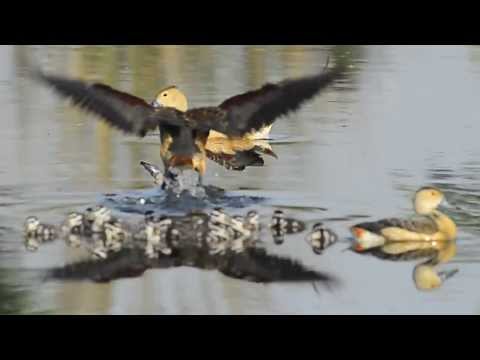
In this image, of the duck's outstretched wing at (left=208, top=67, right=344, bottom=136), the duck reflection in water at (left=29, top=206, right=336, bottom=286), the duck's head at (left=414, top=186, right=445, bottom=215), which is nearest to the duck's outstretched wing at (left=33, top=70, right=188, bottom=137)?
the duck's outstretched wing at (left=208, top=67, right=344, bottom=136)

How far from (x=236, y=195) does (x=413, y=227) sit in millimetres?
1623

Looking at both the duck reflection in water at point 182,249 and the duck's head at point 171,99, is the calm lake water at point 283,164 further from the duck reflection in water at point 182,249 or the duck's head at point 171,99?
the duck's head at point 171,99

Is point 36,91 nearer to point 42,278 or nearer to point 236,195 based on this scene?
point 236,195

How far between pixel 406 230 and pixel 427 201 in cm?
40

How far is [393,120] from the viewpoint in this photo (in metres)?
13.6

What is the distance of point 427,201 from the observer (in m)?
10.2

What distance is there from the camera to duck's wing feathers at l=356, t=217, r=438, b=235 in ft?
32.3

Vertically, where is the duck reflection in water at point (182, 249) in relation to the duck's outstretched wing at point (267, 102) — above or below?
below

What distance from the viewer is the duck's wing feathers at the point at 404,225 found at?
32.3 ft

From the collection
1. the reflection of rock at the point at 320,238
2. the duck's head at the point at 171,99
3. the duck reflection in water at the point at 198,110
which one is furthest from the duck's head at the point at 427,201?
the duck's head at the point at 171,99

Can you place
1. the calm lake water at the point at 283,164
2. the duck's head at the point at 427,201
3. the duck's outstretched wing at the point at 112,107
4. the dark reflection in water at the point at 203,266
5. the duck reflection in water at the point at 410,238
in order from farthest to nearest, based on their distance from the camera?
1. the duck's outstretched wing at the point at 112,107
2. the duck's head at the point at 427,201
3. the duck reflection in water at the point at 410,238
4. the dark reflection in water at the point at 203,266
5. the calm lake water at the point at 283,164

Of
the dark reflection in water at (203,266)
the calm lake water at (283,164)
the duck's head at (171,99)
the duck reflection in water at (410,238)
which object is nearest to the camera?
the calm lake water at (283,164)

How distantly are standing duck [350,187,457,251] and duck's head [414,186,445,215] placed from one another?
0.10 feet

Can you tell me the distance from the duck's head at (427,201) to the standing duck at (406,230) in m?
0.03
